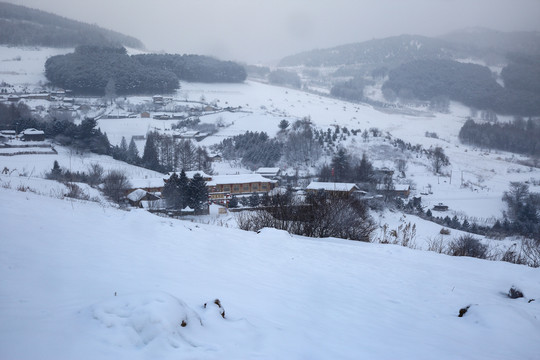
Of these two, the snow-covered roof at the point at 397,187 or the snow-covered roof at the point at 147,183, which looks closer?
the snow-covered roof at the point at 147,183

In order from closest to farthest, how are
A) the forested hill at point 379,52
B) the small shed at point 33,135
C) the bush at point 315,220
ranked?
1. the bush at point 315,220
2. the small shed at point 33,135
3. the forested hill at point 379,52

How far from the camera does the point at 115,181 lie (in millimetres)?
17953

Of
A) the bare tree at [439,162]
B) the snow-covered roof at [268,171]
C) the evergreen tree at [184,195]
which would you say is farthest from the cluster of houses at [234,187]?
the bare tree at [439,162]

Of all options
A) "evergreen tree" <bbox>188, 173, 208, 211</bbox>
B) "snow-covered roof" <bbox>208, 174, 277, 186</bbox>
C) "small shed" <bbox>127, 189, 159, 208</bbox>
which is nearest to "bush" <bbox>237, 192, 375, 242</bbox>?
"evergreen tree" <bbox>188, 173, 208, 211</bbox>

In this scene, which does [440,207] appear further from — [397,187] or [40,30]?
[40,30]

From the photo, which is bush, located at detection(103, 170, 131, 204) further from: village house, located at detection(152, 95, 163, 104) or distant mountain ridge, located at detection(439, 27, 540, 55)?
distant mountain ridge, located at detection(439, 27, 540, 55)

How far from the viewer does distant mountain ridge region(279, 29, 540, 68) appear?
10425cm

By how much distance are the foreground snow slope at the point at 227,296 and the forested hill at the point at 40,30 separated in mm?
72319

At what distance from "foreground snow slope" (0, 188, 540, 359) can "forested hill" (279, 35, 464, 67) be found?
125388 millimetres

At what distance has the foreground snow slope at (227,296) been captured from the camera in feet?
6.79

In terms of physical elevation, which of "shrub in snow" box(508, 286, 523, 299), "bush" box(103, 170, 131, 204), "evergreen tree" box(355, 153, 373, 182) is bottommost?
"bush" box(103, 170, 131, 204)

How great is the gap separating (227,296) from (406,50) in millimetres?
149702

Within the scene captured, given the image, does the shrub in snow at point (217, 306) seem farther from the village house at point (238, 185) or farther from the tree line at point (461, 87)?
the tree line at point (461, 87)

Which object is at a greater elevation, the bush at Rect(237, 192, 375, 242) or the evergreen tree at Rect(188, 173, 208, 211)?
the bush at Rect(237, 192, 375, 242)
